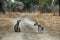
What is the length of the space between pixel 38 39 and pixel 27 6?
39.9 metres

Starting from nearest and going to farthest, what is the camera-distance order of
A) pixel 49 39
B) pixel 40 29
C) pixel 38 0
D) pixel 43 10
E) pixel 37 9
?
pixel 49 39 < pixel 40 29 < pixel 43 10 < pixel 37 9 < pixel 38 0

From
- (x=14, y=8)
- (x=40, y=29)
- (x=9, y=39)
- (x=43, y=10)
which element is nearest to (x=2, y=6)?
(x=14, y=8)

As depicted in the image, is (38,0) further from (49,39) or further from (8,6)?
(49,39)

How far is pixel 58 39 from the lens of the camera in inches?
403

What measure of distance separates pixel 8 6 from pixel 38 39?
3775cm

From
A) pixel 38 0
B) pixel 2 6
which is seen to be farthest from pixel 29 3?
pixel 2 6

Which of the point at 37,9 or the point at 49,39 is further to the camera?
the point at 37,9

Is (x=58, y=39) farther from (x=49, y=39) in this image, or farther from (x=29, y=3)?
(x=29, y=3)

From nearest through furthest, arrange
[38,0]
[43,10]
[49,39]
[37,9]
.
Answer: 1. [49,39]
2. [43,10]
3. [37,9]
4. [38,0]

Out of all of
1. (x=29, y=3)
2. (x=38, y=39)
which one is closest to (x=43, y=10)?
(x=29, y=3)

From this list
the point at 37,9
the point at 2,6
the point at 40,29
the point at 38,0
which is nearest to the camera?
the point at 40,29

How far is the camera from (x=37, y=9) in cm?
4788

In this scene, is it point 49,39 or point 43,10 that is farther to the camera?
point 43,10

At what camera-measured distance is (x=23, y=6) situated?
4747 centimetres
